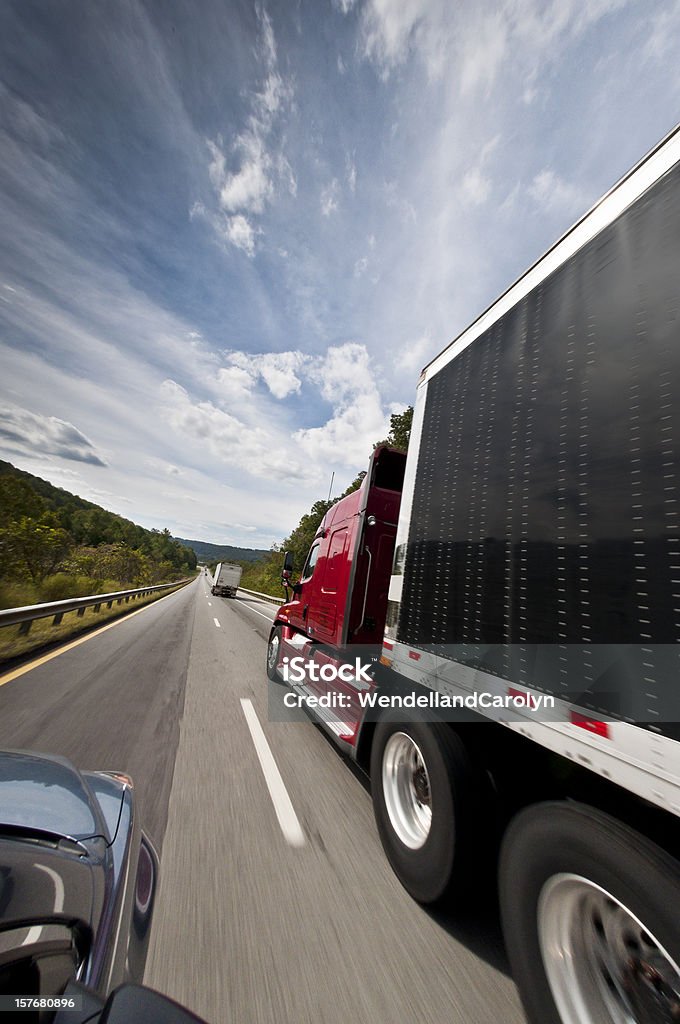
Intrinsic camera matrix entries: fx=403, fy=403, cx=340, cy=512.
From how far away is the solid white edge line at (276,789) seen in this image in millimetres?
2750

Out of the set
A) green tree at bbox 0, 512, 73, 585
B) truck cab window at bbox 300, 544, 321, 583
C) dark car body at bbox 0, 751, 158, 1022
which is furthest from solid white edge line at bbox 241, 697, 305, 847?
green tree at bbox 0, 512, 73, 585

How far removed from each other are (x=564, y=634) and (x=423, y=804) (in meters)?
1.77

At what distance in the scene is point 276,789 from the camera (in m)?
3.32

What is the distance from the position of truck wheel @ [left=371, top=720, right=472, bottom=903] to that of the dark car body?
1.39 meters

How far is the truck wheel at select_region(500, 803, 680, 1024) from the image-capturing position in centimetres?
118

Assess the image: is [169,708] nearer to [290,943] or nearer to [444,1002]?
[290,943]

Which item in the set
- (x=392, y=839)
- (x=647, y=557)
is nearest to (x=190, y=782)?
(x=392, y=839)

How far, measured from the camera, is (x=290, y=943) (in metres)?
1.87

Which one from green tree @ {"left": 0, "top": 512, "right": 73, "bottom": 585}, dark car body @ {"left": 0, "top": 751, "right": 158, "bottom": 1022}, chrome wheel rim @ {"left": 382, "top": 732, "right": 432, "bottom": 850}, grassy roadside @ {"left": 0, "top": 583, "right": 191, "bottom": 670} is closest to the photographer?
dark car body @ {"left": 0, "top": 751, "right": 158, "bottom": 1022}

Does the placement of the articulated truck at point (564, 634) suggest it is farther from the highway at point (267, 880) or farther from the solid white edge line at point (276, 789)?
the solid white edge line at point (276, 789)

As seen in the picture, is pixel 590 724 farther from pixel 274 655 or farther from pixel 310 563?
pixel 274 655

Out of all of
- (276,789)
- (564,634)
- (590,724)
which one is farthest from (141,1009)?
(276,789)

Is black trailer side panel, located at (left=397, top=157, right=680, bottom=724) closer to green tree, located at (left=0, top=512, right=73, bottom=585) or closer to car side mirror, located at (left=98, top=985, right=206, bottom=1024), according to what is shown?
car side mirror, located at (left=98, top=985, right=206, bottom=1024)

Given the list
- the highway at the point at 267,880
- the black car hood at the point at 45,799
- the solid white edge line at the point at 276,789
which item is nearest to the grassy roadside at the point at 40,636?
the highway at the point at 267,880
